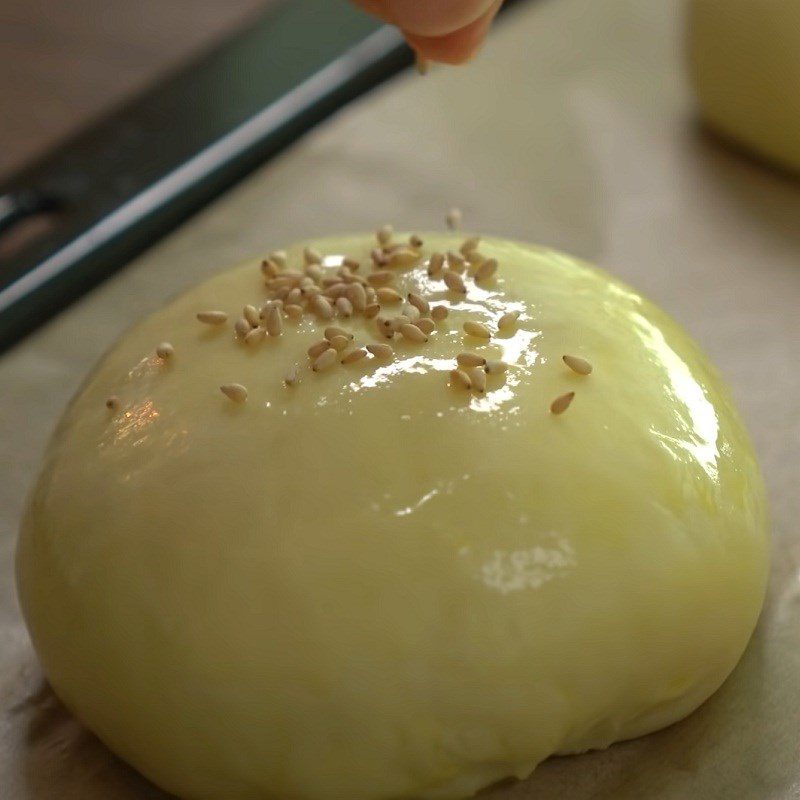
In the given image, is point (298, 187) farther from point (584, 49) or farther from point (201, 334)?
point (201, 334)

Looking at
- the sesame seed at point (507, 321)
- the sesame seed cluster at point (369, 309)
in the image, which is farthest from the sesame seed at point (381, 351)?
the sesame seed at point (507, 321)

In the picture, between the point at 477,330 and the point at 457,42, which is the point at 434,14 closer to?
the point at 457,42

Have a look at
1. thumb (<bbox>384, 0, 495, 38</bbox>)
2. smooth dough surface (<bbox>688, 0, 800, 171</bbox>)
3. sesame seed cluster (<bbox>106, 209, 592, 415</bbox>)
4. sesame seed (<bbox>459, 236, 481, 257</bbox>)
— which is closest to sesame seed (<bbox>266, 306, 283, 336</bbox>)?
sesame seed cluster (<bbox>106, 209, 592, 415</bbox>)

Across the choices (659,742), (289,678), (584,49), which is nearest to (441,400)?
(289,678)

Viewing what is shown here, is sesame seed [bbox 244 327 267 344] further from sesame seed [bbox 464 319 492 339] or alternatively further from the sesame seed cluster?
sesame seed [bbox 464 319 492 339]

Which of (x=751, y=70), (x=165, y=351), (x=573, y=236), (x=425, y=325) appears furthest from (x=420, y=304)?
(x=751, y=70)
